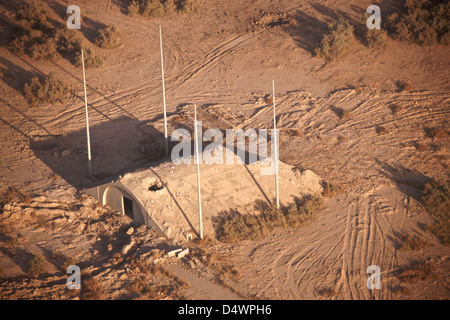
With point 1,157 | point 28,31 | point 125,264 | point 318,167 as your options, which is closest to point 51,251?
point 125,264

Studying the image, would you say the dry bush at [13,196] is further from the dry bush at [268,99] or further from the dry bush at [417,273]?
the dry bush at [417,273]

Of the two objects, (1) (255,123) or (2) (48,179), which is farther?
(1) (255,123)

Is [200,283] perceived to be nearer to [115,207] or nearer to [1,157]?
[115,207]

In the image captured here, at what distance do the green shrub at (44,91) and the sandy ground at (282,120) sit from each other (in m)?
0.68

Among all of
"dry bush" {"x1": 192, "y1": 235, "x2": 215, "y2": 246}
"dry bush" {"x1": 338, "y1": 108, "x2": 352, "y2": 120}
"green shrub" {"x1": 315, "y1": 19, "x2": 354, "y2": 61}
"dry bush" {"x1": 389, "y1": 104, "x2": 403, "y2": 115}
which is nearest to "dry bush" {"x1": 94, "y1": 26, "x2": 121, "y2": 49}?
"green shrub" {"x1": 315, "y1": 19, "x2": 354, "y2": 61}

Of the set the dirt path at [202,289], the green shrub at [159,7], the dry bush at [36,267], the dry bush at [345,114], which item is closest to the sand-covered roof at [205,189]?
the dirt path at [202,289]

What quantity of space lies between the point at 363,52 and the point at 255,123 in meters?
10.8

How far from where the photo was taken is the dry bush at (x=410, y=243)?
17.4 metres

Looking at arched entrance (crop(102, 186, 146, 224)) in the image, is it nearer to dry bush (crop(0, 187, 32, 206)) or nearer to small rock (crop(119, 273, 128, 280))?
small rock (crop(119, 273, 128, 280))

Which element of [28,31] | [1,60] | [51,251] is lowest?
[51,251]

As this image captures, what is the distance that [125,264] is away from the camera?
53.8 ft

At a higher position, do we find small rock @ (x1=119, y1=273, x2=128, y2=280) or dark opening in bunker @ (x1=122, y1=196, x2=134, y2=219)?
dark opening in bunker @ (x1=122, y1=196, x2=134, y2=219)

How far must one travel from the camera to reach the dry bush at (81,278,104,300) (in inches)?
585

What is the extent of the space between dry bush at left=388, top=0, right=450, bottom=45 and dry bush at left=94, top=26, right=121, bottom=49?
757 inches
